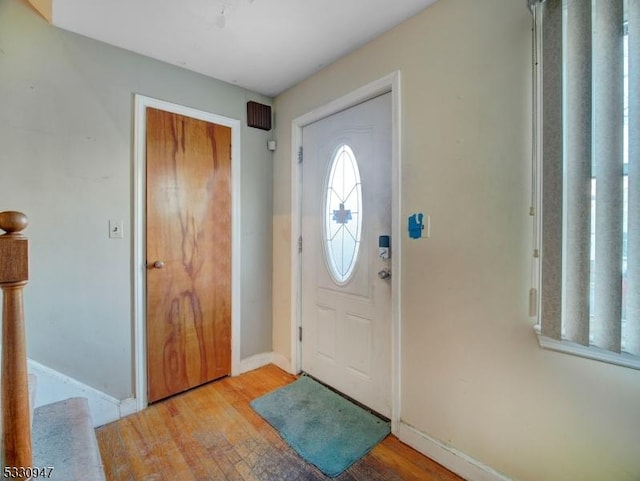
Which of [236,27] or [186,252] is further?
[186,252]

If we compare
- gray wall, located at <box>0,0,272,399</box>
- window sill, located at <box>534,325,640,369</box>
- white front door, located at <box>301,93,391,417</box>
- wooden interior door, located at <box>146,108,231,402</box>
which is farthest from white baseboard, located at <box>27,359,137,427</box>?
window sill, located at <box>534,325,640,369</box>

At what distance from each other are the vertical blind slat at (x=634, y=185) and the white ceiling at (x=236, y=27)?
94 cm

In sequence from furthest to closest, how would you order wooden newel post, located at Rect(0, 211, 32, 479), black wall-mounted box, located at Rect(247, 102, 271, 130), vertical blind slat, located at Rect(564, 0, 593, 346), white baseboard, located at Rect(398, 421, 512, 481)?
black wall-mounted box, located at Rect(247, 102, 271, 130), white baseboard, located at Rect(398, 421, 512, 481), vertical blind slat, located at Rect(564, 0, 593, 346), wooden newel post, located at Rect(0, 211, 32, 479)

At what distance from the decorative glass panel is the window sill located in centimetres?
112

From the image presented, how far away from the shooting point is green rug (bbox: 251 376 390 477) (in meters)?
1.64

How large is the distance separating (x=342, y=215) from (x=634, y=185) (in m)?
1.46

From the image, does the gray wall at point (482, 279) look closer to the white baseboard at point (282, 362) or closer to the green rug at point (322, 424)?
the green rug at point (322, 424)

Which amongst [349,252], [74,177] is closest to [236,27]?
[74,177]

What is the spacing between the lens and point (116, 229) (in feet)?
6.31

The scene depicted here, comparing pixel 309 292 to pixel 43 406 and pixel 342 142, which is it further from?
pixel 43 406

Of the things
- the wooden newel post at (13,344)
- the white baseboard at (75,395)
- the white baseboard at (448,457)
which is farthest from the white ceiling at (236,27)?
the white baseboard at (448,457)

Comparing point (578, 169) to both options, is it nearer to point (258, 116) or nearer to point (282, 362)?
point (258, 116)

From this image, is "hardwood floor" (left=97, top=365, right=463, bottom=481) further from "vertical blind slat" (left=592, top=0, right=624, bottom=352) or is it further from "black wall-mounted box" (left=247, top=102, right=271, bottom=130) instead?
"black wall-mounted box" (left=247, top=102, right=271, bottom=130)

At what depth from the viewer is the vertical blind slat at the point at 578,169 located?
3.59 ft
